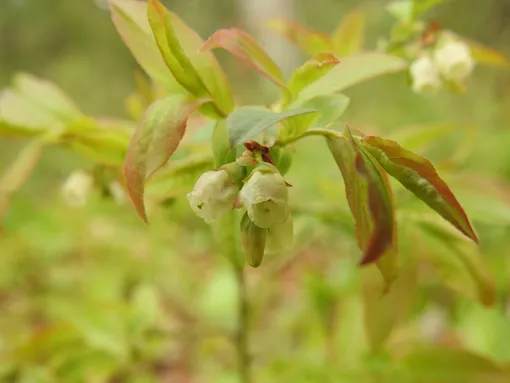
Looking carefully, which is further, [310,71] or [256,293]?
[256,293]

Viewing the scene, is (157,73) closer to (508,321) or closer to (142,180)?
(142,180)

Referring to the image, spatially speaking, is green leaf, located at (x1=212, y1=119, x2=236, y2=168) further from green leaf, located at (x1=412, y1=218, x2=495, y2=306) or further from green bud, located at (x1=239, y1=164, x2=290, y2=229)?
green leaf, located at (x1=412, y1=218, x2=495, y2=306)

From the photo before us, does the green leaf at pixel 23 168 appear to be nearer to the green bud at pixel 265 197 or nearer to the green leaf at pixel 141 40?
the green leaf at pixel 141 40

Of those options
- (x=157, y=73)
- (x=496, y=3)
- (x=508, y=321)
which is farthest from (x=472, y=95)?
(x=157, y=73)

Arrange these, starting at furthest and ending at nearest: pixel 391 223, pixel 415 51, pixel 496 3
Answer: pixel 496 3
pixel 415 51
pixel 391 223

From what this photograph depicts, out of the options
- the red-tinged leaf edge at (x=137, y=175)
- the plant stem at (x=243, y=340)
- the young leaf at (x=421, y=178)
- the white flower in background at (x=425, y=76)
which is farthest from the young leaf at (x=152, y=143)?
A: the plant stem at (x=243, y=340)

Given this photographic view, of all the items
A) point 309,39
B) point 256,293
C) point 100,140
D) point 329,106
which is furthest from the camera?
point 256,293

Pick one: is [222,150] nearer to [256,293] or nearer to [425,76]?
[425,76]

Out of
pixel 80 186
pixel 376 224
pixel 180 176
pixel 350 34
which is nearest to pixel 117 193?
pixel 80 186
